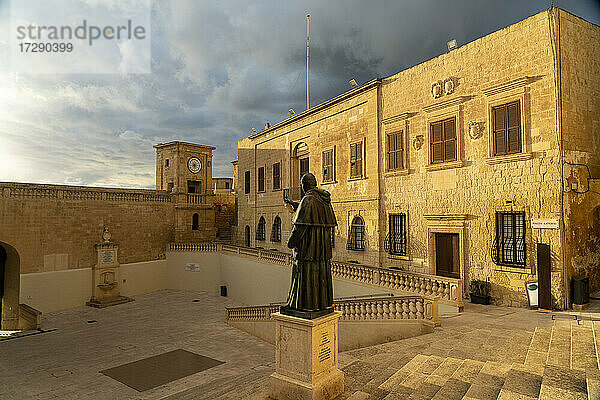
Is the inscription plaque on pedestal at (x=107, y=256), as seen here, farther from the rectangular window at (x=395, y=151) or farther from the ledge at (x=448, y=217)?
the ledge at (x=448, y=217)

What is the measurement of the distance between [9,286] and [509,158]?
2485 cm

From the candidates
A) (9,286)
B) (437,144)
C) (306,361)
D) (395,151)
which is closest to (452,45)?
(437,144)

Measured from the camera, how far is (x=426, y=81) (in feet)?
46.2

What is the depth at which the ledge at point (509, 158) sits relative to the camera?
11.0 m

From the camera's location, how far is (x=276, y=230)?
957 inches

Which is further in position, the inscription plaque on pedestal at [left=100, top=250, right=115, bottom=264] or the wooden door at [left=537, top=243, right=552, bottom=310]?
the inscription plaque on pedestal at [left=100, top=250, right=115, bottom=264]

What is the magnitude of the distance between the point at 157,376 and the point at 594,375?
1081 centimetres

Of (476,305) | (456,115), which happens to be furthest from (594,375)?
(456,115)

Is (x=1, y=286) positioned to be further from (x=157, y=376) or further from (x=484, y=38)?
(x=484, y=38)

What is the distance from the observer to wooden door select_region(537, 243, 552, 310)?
10.2m

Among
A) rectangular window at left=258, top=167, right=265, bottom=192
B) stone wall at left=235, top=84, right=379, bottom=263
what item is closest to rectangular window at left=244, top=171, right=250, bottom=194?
stone wall at left=235, top=84, right=379, bottom=263

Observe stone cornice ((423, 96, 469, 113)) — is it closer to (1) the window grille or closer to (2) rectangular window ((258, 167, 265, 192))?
(2) rectangular window ((258, 167, 265, 192))

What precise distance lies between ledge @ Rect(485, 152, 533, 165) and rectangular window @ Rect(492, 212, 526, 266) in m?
1.69

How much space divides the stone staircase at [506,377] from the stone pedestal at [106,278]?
2025 centimetres
